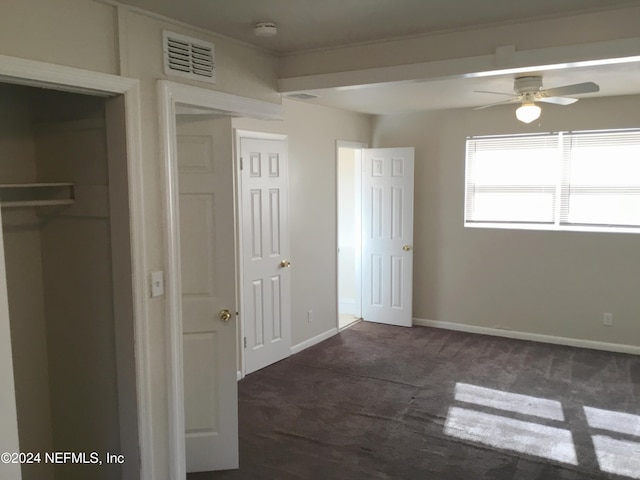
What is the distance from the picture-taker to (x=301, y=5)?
2.49 m

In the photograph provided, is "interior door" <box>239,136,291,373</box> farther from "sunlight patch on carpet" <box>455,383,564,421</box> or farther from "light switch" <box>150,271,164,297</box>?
"light switch" <box>150,271,164,297</box>

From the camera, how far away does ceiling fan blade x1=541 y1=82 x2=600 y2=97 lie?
3492 millimetres

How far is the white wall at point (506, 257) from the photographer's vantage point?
5273 mm

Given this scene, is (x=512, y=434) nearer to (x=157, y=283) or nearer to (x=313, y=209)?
(x=157, y=283)

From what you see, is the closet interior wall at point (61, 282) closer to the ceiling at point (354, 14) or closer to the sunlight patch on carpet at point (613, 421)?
the ceiling at point (354, 14)

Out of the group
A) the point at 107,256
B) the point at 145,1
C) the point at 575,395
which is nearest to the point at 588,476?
the point at 575,395

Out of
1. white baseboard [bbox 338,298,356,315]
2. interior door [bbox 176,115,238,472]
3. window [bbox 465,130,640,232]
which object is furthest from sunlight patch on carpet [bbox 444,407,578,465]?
white baseboard [bbox 338,298,356,315]

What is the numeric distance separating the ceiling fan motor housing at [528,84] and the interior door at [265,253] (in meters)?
2.14

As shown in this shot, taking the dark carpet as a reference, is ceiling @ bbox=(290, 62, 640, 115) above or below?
above

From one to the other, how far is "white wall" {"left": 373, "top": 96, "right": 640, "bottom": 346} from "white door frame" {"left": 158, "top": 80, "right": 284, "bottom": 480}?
3.78 metres

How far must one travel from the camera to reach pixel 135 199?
2.50 meters

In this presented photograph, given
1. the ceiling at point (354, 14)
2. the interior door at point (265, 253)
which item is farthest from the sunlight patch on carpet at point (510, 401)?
the ceiling at point (354, 14)

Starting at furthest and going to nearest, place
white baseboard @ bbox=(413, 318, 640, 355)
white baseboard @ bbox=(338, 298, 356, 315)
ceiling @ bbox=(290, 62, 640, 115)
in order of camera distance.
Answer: white baseboard @ bbox=(338, 298, 356, 315)
white baseboard @ bbox=(413, 318, 640, 355)
ceiling @ bbox=(290, 62, 640, 115)

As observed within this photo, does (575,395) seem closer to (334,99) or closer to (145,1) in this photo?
(334,99)
